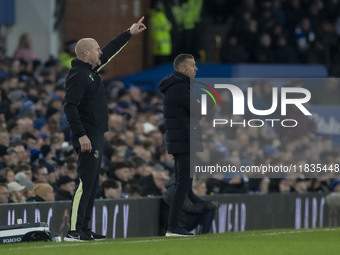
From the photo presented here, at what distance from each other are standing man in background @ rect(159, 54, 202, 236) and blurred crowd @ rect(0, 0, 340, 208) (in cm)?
235

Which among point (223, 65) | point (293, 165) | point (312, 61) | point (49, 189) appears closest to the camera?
point (49, 189)

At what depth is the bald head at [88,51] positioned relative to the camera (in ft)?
34.9

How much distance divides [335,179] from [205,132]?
217 cm

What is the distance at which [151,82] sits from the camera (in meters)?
23.1

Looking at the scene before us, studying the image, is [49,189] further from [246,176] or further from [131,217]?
[246,176]

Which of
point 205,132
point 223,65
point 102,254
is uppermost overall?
point 223,65

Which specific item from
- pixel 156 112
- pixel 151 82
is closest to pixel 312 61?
pixel 151 82

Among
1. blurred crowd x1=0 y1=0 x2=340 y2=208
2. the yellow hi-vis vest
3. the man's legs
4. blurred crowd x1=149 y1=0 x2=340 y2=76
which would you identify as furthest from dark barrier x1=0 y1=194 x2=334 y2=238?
the yellow hi-vis vest

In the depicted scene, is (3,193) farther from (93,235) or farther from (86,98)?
(86,98)

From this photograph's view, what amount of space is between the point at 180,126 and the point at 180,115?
4.6 inches

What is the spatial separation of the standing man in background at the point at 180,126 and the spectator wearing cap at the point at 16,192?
8.14 feet

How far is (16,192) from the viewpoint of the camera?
13.3m

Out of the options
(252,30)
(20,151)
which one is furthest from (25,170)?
(252,30)

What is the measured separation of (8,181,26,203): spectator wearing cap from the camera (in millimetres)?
13234
